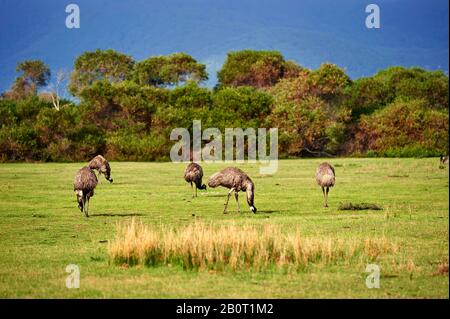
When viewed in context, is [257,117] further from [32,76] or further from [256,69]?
[32,76]

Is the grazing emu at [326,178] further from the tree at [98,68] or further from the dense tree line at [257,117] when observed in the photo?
the tree at [98,68]

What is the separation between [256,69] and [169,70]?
12.5 metres

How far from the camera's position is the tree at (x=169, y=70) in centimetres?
10356

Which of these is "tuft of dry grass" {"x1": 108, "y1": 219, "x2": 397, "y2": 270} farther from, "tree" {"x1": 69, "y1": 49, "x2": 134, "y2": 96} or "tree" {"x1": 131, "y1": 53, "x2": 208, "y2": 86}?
"tree" {"x1": 69, "y1": 49, "x2": 134, "y2": 96}

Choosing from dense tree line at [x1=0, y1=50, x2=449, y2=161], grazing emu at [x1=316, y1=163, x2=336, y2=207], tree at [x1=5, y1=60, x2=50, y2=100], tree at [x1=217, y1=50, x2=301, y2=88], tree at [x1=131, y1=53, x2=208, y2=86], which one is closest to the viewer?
grazing emu at [x1=316, y1=163, x2=336, y2=207]

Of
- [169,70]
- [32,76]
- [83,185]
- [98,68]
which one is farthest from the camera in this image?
[32,76]

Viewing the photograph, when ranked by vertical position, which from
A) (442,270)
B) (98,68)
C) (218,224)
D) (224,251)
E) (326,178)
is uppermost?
(98,68)

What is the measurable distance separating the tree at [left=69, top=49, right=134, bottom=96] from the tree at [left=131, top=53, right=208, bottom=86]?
2.11 m

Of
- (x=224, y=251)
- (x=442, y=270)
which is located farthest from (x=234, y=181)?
(x=442, y=270)

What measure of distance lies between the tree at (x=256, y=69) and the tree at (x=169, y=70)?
158 inches

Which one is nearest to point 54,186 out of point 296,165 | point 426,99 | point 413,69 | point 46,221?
point 46,221

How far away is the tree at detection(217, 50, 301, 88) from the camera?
3807 inches

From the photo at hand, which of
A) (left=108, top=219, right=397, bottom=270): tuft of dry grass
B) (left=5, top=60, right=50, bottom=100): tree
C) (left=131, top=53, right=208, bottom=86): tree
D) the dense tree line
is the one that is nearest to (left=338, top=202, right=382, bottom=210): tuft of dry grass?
(left=108, top=219, right=397, bottom=270): tuft of dry grass

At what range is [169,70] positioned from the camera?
103438 mm
